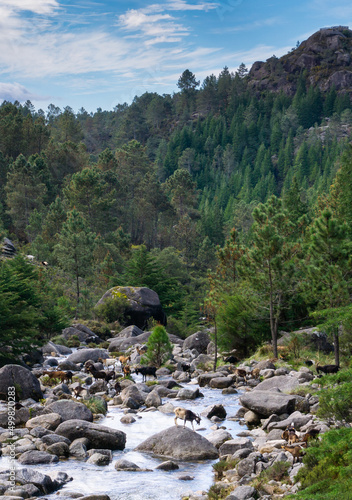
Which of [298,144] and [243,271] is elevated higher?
[298,144]

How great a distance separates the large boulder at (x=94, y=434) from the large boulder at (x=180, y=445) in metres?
0.59

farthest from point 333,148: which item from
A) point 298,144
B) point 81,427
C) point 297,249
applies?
point 81,427

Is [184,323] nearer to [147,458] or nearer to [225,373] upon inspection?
[225,373]

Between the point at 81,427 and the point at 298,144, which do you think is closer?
the point at 81,427

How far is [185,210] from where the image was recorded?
9088 centimetres

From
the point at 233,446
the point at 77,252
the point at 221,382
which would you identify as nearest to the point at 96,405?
the point at 221,382

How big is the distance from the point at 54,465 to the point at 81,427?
5.94 feet

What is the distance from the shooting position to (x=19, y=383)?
1886cm

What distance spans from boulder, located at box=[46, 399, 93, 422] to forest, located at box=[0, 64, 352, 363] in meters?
5.34

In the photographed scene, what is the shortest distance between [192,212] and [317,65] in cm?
10395

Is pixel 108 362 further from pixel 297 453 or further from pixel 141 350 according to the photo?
pixel 297 453

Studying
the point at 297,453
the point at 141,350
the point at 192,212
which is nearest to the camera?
the point at 297,453

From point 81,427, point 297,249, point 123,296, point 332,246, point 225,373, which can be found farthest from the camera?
point 123,296

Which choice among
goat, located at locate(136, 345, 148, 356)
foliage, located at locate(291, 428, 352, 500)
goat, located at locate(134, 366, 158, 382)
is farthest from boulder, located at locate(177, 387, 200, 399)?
foliage, located at locate(291, 428, 352, 500)
